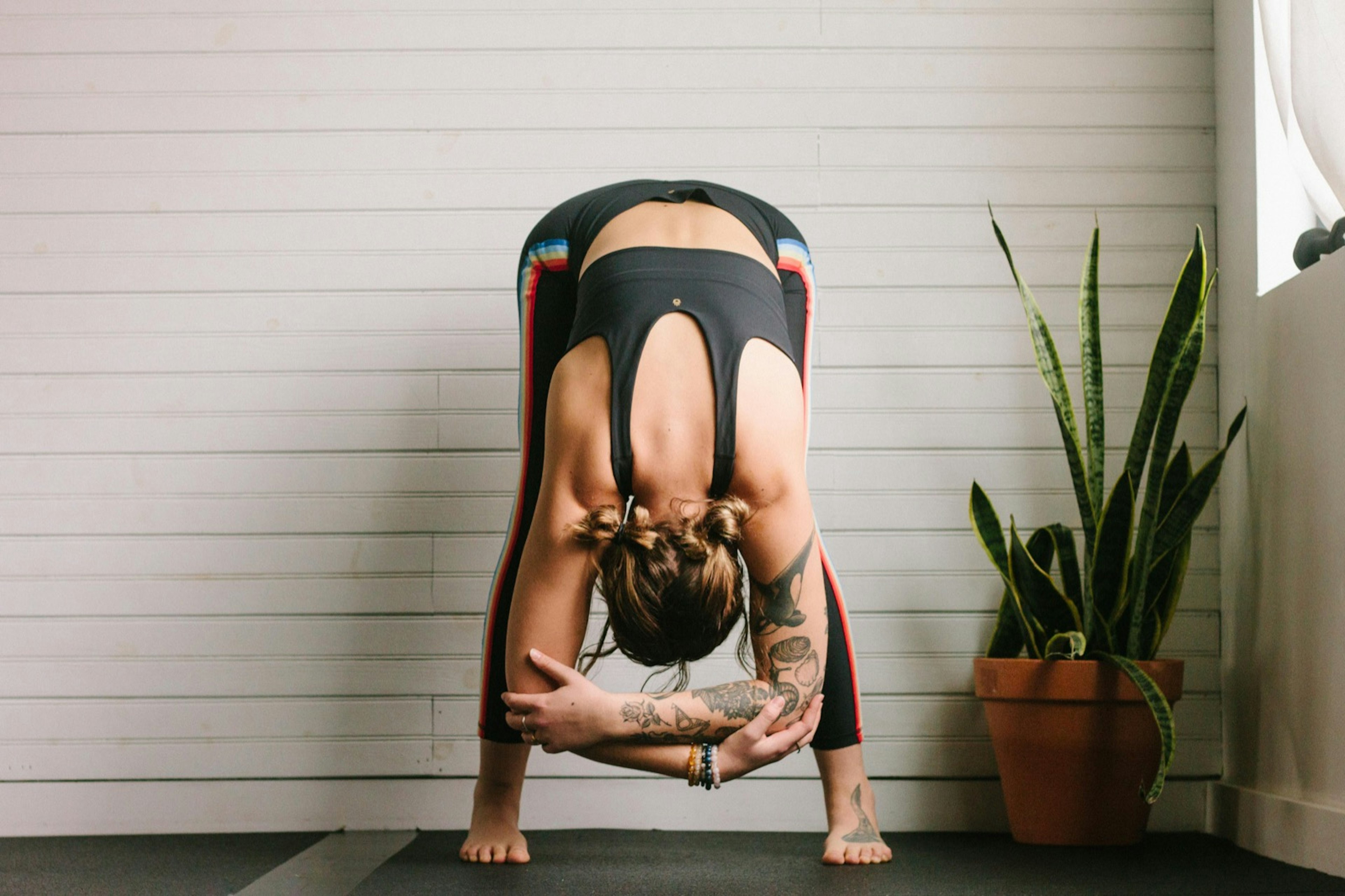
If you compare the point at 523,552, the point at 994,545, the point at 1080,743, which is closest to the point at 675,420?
the point at 523,552

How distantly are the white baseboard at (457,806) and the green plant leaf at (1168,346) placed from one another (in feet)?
2.65

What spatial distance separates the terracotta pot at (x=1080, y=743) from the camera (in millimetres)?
2008

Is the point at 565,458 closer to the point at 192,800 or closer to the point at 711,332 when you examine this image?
the point at 711,332

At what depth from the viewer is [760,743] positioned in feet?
5.43

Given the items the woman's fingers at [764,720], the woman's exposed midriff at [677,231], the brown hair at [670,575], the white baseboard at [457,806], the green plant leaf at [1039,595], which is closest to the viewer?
the brown hair at [670,575]

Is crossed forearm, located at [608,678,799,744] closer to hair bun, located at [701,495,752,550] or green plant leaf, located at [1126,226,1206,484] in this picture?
hair bun, located at [701,495,752,550]

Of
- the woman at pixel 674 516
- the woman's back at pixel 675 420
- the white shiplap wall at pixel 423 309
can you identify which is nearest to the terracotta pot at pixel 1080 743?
the white shiplap wall at pixel 423 309

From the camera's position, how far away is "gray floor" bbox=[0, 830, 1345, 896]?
1.69m

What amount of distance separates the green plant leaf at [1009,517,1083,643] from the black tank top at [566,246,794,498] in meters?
0.75

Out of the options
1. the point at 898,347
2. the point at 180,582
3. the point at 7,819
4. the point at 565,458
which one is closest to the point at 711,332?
the point at 565,458

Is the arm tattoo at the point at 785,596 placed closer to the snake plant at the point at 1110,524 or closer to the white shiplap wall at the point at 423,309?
the snake plant at the point at 1110,524

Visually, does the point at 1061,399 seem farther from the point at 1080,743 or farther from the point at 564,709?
the point at 564,709

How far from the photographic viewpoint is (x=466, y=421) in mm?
2498

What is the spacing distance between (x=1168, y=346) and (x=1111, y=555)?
426mm
